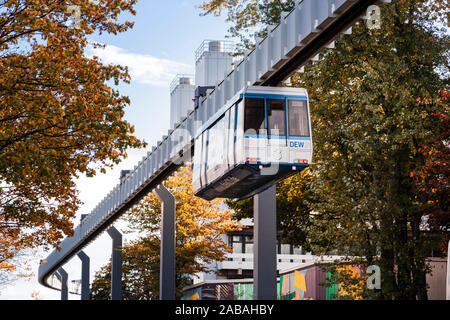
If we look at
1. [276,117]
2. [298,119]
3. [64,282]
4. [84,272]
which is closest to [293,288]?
[298,119]

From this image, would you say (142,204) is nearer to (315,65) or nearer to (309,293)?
(309,293)

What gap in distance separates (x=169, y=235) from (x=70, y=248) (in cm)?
2406

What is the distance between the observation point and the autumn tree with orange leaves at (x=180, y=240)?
48.9 m

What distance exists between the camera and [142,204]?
52500 millimetres

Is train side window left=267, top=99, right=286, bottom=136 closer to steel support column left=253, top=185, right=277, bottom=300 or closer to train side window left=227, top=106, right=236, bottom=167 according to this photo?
train side window left=227, top=106, right=236, bottom=167

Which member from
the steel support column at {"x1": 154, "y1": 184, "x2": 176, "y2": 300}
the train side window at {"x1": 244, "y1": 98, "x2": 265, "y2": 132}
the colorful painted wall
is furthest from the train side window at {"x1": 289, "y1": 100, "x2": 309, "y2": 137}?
the steel support column at {"x1": 154, "y1": 184, "x2": 176, "y2": 300}

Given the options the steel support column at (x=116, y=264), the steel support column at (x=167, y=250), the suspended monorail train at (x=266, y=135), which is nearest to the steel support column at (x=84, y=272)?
the steel support column at (x=116, y=264)

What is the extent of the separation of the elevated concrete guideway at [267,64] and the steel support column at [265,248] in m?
3.35

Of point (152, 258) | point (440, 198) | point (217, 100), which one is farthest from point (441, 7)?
point (152, 258)

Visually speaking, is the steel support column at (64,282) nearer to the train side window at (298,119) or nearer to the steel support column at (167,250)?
the steel support column at (167,250)

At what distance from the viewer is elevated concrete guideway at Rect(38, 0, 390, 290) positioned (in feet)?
52.3

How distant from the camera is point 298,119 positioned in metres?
18.6

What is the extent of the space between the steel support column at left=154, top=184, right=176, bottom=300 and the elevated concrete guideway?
1002mm

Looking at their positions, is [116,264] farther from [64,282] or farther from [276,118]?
[276,118]
